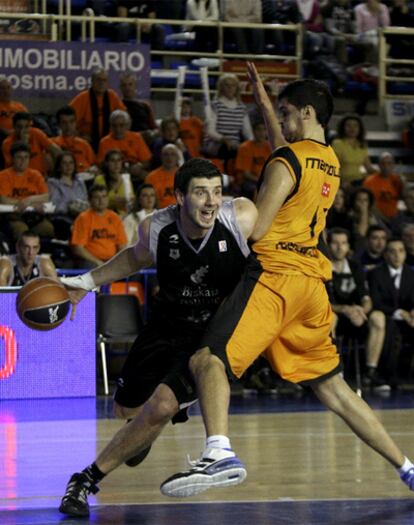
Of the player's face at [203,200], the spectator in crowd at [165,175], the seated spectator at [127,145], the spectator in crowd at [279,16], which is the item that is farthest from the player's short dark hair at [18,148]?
the player's face at [203,200]

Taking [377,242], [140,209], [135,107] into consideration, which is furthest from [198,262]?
[135,107]

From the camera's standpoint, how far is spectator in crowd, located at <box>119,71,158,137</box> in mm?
14250

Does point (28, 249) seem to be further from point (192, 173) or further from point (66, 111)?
point (192, 173)

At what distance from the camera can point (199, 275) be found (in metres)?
5.77

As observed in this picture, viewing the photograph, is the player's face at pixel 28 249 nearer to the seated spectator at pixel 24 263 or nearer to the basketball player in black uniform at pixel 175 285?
the seated spectator at pixel 24 263

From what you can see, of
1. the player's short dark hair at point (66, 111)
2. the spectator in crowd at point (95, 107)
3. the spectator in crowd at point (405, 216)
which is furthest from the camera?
the spectator in crowd at point (95, 107)

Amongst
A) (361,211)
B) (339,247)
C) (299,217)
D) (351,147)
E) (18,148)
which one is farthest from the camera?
(351,147)

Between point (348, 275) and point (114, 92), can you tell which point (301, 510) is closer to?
point (348, 275)

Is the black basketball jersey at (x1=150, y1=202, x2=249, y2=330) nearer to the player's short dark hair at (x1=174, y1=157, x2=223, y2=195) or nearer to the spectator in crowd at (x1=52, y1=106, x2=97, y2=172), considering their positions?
the player's short dark hair at (x1=174, y1=157, x2=223, y2=195)

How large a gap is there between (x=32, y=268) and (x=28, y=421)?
6.91 ft

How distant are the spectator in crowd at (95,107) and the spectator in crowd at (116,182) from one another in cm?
100

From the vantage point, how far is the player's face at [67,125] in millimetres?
13508

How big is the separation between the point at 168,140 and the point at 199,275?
8.24m

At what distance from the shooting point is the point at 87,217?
1231 cm
